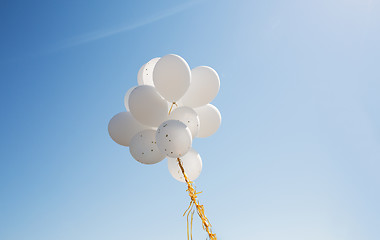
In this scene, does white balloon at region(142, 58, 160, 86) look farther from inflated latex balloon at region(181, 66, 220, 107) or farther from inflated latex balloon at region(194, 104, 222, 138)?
inflated latex balloon at region(194, 104, 222, 138)

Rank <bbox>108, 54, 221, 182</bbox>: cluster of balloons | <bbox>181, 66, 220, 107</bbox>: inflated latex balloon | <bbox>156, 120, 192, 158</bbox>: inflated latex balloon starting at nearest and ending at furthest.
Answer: <bbox>156, 120, 192, 158</bbox>: inflated latex balloon
<bbox>108, 54, 221, 182</bbox>: cluster of balloons
<bbox>181, 66, 220, 107</bbox>: inflated latex balloon

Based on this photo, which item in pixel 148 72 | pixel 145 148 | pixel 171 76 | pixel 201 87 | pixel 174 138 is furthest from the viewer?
pixel 148 72

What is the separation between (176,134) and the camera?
341 centimetres

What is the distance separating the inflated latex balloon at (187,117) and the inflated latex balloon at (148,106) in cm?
18

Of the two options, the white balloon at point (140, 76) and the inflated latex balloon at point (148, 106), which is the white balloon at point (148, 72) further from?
the inflated latex balloon at point (148, 106)

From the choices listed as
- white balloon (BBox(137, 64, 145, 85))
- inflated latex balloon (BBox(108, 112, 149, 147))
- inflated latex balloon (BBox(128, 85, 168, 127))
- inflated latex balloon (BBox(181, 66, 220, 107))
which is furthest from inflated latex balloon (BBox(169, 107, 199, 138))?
white balloon (BBox(137, 64, 145, 85))

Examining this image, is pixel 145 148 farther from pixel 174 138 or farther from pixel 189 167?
pixel 189 167

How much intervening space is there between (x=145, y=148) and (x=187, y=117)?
30.6 inches

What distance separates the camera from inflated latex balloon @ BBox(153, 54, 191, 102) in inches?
143

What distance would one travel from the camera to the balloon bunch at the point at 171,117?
3.51 meters

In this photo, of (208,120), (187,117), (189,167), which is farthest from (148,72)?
Answer: (189,167)

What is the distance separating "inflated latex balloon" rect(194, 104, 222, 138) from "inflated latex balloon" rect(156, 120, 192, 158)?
2.60 feet

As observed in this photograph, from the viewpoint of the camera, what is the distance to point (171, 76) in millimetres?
3623

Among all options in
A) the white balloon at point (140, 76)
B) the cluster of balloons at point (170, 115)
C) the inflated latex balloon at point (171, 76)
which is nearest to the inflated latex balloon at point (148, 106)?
the cluster of balloons at point (170, 115)
